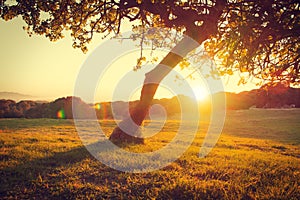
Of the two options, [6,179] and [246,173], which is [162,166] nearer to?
[246,173]

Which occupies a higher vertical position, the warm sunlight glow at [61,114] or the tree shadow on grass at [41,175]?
the warm sunlight glow at [61,114]

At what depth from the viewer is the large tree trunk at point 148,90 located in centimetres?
1303

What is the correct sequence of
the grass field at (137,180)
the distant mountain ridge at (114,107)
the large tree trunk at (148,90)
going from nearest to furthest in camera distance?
the grass field at (137,180)
the large tree trunk at (148,90)
the distant mountain ridge at (114,107)

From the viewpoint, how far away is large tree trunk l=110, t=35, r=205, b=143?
13.0 meters

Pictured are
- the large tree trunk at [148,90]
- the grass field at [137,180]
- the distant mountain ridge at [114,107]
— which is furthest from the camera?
the distant mountain ridge at [114,107]

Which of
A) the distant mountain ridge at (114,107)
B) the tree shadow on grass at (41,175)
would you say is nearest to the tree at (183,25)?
the tree shadow on grass at (41,175)

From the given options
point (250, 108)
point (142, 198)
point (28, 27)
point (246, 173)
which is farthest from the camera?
point (250, 108)

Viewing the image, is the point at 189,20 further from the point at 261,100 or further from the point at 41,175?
the point at 261,100

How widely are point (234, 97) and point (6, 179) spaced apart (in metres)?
66.1

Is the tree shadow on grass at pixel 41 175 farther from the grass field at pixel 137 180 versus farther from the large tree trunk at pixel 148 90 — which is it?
the large tree trunk at pixel 148 90

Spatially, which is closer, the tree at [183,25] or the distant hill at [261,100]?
the tree at [183,25]

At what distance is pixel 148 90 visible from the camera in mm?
13750

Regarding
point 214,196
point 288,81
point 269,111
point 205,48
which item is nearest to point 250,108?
point 269,111

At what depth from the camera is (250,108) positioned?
60812 mm
